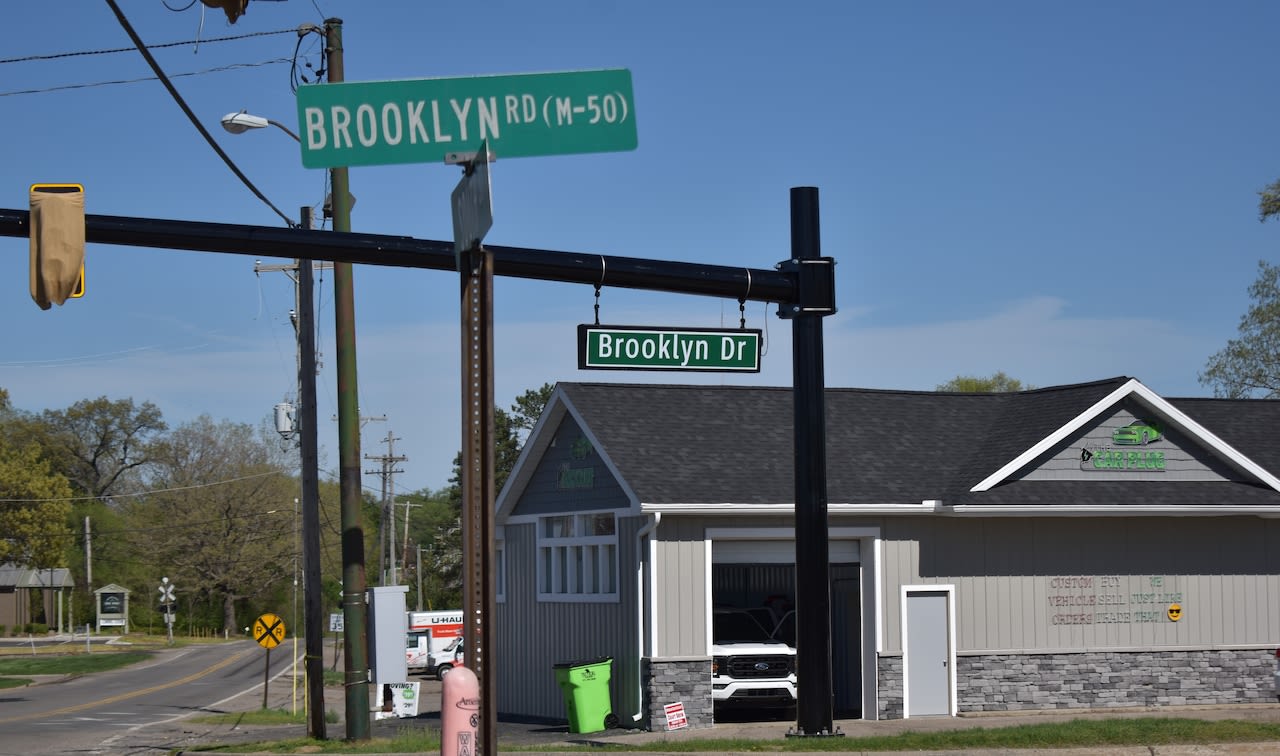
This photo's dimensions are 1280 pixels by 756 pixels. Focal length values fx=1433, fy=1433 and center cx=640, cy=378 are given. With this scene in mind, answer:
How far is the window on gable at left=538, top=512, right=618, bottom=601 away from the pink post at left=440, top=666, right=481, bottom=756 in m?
16.6

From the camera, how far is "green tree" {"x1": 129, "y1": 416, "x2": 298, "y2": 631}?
3659 inches

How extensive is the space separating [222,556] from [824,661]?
84.5m

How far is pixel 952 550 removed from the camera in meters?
22.9

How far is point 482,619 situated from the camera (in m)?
6.51

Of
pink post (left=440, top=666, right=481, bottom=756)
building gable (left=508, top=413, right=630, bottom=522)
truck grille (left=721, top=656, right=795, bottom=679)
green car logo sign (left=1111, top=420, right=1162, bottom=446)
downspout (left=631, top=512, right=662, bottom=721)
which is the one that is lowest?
truck grille (left=721, top=656, right=795, bottom=679)

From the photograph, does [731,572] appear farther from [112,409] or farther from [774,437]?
[112,409]

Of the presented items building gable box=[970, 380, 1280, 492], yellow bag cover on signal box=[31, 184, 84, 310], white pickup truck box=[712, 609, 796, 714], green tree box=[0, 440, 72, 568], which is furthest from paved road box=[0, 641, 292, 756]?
building gable box=[970, 380, 1280, 492]

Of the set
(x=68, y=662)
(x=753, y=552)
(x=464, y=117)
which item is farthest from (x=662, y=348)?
(x=68, y=662)

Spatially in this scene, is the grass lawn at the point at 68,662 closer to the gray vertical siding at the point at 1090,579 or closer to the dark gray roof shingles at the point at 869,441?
the dark gray roof shingles at the point at 869,441

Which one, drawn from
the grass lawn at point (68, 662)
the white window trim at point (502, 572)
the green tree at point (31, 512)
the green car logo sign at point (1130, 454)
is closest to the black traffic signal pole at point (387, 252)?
the green car logo sign at point (1130, 454)

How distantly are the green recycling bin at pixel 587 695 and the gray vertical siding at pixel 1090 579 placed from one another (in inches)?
175

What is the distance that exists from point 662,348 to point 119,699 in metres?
34.2

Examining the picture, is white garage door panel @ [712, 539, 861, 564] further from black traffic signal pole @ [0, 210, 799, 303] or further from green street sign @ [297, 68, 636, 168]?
green street sign @ [297, 68, 636, 168]

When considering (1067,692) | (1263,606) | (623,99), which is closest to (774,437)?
(1067,692)
